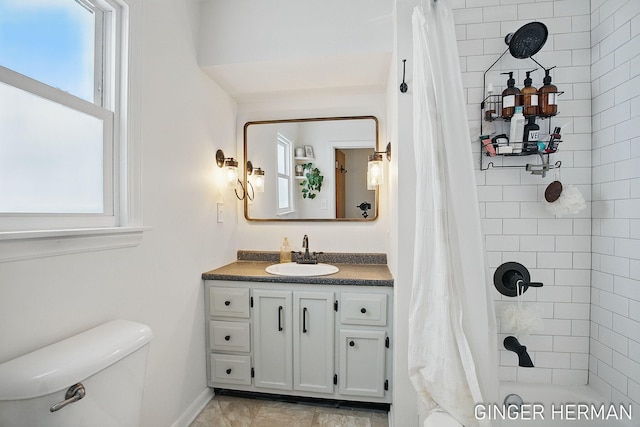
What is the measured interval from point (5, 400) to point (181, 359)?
104 cm

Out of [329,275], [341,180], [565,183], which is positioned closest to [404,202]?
[329,275]

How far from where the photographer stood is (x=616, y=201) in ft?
4.47

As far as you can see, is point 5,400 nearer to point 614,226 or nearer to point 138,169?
point 138,169

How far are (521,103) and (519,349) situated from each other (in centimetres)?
120

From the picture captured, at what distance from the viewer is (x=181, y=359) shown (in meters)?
1.74

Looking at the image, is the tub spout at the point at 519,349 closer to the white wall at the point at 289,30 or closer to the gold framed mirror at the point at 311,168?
the gold framed mirror at the point at 311,168

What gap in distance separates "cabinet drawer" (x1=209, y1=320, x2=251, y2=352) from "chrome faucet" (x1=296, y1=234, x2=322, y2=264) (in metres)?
0.63

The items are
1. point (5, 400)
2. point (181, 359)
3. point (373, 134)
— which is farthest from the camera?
point (373, 134)

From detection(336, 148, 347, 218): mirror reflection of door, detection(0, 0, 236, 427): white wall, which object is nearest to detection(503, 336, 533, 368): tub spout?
detection(336, 148, 347, 218): mirror reflection of door

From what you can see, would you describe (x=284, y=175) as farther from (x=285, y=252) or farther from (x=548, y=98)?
(x=548, y=98)

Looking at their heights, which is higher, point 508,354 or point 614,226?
point 614,226

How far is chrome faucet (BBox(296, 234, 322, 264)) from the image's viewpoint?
234 cm

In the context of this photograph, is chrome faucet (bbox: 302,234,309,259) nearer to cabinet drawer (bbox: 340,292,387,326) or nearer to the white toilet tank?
cabinet drawer (bbox: 340,292,387,326)

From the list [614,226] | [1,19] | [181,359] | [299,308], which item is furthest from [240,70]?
[614,226]
